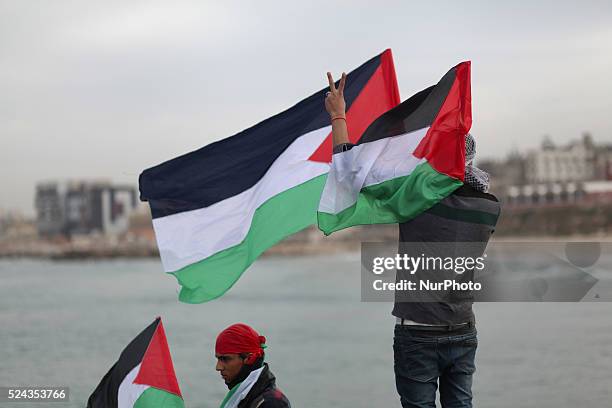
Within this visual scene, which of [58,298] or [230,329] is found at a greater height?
[230,329]

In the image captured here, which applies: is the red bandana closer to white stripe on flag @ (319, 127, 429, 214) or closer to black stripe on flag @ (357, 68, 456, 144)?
white stripe on flag @ (319, 127, 429, 214)

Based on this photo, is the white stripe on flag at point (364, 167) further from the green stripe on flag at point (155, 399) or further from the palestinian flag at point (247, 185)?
→ the green stripe on flag at point (155, 399)

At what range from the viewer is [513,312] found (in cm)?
2181

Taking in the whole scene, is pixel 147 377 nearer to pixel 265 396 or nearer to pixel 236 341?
pixel 236 341

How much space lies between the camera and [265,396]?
8.45 ft

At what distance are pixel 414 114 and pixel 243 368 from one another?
932mm

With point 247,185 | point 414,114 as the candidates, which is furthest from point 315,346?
point 414,114

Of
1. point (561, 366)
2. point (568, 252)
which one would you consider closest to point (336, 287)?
point (561, 366)

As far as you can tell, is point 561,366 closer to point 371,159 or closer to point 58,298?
point 371,159

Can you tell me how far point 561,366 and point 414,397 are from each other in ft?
35.0

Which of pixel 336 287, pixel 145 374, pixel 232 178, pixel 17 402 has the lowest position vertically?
pixel 336 287

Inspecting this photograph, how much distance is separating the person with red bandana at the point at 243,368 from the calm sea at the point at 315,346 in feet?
20.8

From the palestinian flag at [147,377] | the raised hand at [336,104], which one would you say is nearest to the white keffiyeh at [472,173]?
the raised hand at [336,104]

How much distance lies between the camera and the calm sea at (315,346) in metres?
10.6
